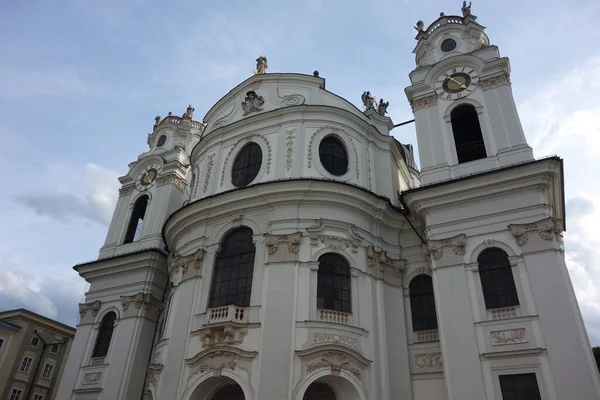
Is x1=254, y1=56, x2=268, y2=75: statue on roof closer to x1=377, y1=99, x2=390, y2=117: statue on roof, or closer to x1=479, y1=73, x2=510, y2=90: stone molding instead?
x1=377, y1=99, x2=390, y2=117: statue on roof

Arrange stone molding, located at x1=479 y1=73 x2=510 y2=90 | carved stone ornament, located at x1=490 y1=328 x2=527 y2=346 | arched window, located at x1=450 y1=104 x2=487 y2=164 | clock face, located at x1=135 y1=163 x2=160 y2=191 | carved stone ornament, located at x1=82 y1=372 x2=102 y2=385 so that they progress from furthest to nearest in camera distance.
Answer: clock face, located at x1=135 y1=163 x2=160 y2=191, carved stone ornament, located at x1=82 y1=372 x2=102 y2=385, stone molding, located at x1=479 y1=73 x2=510 y2=90, arched window, located at x1=450 y1=104 x2=487 y2=164, carved stone ornament, located at x1=490 y1=328 x2=527 y2=346

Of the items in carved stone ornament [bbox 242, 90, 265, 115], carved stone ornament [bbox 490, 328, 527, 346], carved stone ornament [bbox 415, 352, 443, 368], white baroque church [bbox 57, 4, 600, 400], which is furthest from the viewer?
carved stone ornament [bbox 242, 90, 265, 115]

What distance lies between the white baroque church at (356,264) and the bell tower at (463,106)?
74 mm

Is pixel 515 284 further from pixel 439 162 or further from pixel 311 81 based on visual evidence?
pixel 311 81

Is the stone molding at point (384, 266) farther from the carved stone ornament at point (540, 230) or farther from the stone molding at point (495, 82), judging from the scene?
the stone molding at point (495, 82)

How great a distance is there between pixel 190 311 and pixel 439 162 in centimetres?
1138

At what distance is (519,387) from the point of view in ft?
44.1

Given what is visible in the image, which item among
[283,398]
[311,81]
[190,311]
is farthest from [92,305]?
[311,81]

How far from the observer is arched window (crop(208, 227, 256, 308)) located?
16.8 meters

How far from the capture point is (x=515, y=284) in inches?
585

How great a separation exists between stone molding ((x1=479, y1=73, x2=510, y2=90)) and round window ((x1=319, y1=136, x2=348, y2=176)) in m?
6.50

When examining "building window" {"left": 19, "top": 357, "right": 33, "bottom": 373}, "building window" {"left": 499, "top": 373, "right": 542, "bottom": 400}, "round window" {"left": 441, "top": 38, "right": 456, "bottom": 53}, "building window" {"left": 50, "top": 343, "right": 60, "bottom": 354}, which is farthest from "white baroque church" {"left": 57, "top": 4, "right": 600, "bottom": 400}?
"building window" {"left": 50, "top": 343, "right": 60, "bottom": 354}

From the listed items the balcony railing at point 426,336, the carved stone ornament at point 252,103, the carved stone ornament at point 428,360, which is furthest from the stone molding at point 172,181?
the carved stone ornament at point 428,360

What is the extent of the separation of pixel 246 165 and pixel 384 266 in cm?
739
